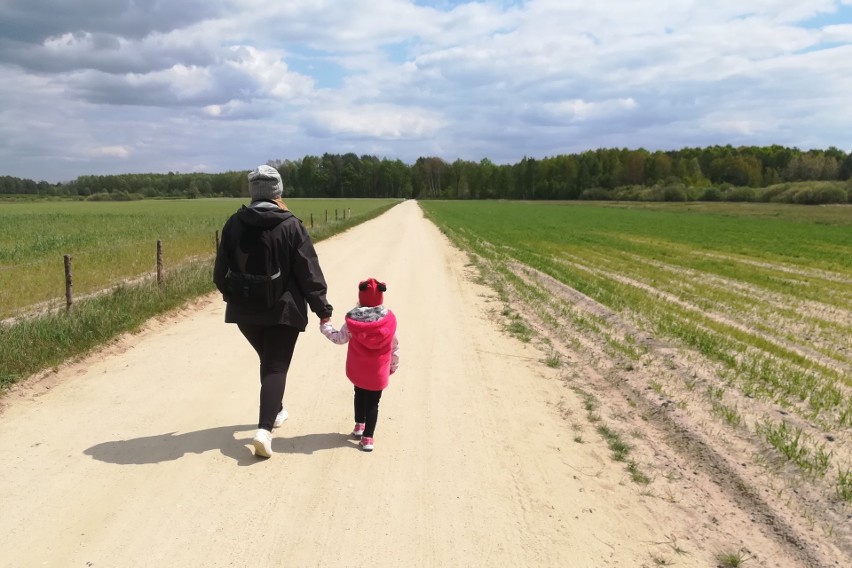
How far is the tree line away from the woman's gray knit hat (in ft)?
283

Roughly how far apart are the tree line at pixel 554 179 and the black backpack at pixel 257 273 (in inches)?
3408

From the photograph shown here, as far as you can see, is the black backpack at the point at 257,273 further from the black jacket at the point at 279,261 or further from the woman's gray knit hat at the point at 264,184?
the woman's gray knit hat at the point at 264,184

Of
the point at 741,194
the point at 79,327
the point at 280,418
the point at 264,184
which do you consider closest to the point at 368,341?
the point at 280,418

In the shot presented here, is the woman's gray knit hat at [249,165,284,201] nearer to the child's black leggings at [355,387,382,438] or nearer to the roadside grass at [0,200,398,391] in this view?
the child's black leggings at [355,387,382,438]

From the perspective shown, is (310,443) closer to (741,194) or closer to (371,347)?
(371,347)

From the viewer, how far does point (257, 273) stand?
13.5 ft

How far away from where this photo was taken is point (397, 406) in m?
5.52

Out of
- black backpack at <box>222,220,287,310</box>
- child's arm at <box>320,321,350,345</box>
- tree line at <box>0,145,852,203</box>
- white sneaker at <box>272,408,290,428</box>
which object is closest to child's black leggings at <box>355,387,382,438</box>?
child's arm at <box>320,321,350,345</box>

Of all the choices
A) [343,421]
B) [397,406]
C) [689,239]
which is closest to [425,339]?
[397,406]

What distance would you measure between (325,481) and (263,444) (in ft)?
1.90

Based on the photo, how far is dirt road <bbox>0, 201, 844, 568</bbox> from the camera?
322cm

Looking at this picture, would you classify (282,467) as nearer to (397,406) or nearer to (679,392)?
(397,406)

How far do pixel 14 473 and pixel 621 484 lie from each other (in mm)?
4354

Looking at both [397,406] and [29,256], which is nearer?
[397,406]
